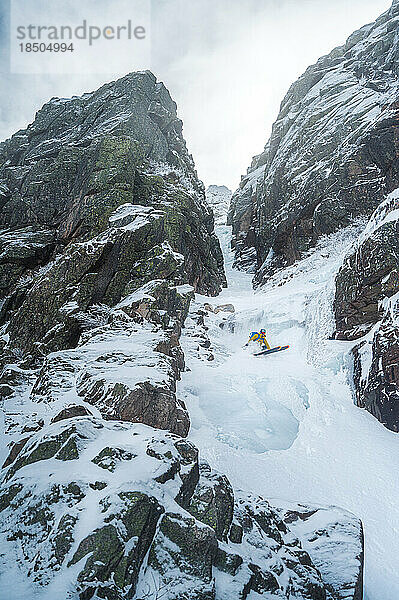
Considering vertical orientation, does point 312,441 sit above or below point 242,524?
below

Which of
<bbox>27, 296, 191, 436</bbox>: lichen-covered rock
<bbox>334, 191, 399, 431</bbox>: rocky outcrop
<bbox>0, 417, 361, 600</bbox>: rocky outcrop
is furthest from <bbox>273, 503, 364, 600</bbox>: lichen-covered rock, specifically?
<bbox>334, 191, 399, 431</bbox>: rocky outcrop

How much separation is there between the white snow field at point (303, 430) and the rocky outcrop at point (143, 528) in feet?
4.63

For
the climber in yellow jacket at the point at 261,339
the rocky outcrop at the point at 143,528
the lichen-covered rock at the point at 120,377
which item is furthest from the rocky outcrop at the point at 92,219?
the rocky outcrop at the point at 143,528

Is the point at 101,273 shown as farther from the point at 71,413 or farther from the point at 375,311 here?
the point at 375,311

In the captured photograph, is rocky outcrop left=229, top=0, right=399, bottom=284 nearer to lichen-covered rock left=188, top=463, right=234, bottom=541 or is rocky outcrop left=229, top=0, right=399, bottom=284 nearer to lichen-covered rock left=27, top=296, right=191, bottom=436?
lichen-covered rock left=27, top=296, right=191, bottom=436

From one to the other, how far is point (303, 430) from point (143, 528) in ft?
20.4

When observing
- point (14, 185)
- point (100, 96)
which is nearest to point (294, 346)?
point (14, 185)

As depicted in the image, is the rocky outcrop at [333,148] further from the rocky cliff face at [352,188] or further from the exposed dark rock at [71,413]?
the exposed dark rock at [71,413]

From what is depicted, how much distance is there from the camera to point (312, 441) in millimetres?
8242

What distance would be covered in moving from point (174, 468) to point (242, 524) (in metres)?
1.41

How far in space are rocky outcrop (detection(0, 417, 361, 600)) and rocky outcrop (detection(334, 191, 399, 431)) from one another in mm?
4161

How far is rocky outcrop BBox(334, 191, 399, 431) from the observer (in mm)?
8359

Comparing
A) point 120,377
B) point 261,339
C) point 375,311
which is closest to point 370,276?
point 375,311

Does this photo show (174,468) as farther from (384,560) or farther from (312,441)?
(312,441)
